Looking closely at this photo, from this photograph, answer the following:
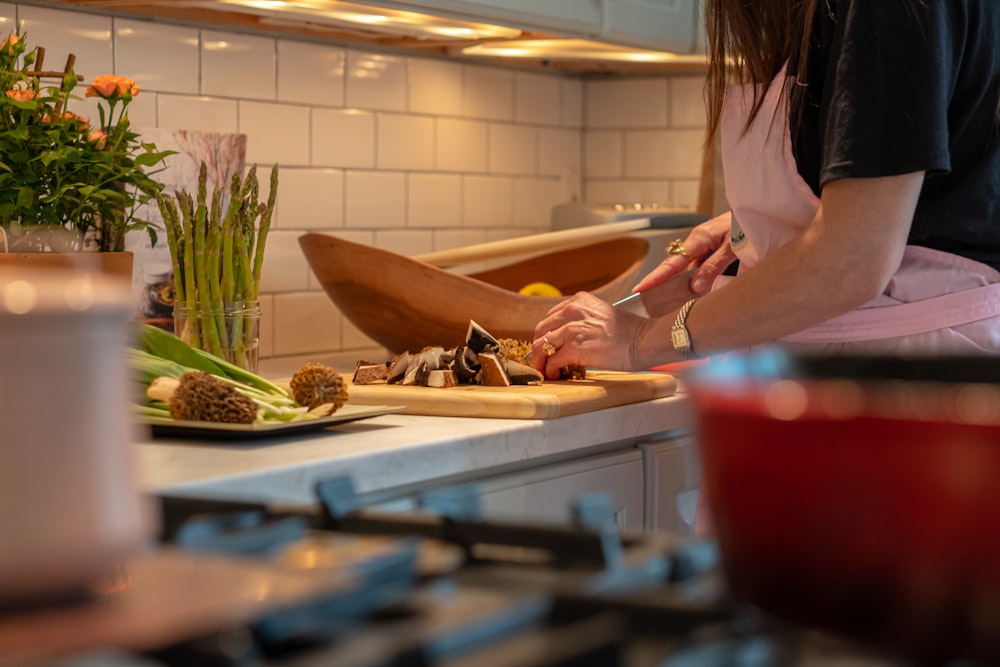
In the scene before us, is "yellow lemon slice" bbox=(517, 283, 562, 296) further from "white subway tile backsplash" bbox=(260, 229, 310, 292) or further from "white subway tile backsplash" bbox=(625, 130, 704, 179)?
"white subway tile backsplash" bbox=(625, 130, 704, 179)

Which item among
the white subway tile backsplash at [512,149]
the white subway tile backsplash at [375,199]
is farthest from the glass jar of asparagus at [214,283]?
the white subway tile backsplash at [512,149]

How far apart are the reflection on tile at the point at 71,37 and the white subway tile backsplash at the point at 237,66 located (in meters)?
0.22

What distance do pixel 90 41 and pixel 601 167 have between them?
1.53 metres

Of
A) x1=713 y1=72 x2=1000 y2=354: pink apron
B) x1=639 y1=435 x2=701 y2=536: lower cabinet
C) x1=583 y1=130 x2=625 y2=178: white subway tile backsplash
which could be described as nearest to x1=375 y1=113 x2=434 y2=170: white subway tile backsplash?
x1=583 y1=130 x2=625 y2=178: white subway tile backsplash

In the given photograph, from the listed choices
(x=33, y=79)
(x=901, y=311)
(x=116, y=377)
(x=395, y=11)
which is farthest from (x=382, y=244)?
(x=116, y=377)

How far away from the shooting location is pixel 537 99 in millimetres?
3264

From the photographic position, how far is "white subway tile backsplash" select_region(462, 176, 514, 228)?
3064 millimetres

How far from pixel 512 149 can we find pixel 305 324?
2.58ft

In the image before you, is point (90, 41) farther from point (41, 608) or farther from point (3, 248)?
point (41, 608)

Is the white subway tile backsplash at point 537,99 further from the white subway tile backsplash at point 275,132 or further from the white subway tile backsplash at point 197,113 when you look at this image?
the white subway tile backsplash at point 197,113

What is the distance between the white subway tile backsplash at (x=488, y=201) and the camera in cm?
306

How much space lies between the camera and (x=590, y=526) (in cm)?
60

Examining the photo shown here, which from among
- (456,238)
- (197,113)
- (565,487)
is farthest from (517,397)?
(456,238)

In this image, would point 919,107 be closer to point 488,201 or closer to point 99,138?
point 99,138
